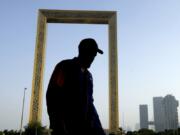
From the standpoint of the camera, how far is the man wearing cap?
5.12 feet

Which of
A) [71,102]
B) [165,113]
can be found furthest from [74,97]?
[165,113]

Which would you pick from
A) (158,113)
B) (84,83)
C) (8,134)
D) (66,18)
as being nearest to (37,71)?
(66,18)

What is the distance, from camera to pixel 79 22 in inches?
885

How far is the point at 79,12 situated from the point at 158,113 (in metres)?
121

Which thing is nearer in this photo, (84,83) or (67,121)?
(67,121)

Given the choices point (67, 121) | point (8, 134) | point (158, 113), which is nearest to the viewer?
point (67, 121)

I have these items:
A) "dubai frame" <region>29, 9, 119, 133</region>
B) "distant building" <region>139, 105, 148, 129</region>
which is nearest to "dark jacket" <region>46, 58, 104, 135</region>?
"dubai frame" <region>29, 9, 119, 133</region>

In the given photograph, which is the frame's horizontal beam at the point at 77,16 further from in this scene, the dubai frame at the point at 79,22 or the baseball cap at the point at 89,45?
the baseball cap at the point at 89,45

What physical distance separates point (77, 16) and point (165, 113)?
53.9 m

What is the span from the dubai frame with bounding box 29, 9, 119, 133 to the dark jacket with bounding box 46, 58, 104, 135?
18.7 m

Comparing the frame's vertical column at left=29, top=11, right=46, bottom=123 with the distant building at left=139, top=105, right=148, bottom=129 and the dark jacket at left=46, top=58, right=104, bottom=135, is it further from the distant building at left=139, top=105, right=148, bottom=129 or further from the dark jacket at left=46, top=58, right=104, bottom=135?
the distant building at left=139, top=105, right=148, bottom=129

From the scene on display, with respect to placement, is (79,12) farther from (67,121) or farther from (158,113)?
(158,113)

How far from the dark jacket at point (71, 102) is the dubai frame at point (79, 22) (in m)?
18.7

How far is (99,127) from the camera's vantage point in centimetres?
174
